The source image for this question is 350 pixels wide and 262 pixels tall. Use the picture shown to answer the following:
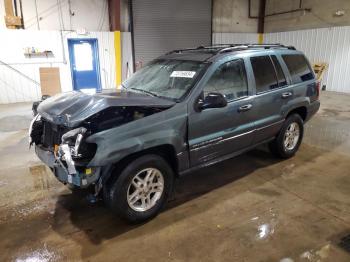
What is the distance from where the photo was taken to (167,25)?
12.6 metres

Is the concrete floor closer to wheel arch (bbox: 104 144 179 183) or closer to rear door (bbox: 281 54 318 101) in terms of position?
wheel arch (bbox: 104 144 179 183)

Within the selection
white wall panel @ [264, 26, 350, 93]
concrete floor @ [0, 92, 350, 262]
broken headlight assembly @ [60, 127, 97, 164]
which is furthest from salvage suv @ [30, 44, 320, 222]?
white wall panel @ [264, 26, 350, 93]

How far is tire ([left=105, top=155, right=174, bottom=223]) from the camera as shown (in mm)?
2621

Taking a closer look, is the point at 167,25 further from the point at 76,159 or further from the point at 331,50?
the point at 76,159

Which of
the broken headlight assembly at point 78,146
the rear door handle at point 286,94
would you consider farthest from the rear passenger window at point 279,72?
the broken headlight assembly at point 78,146

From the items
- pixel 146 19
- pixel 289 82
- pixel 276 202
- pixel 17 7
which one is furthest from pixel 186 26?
pixel 276 202

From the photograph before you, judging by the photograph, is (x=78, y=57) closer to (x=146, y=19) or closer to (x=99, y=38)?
(x=99, y=38)

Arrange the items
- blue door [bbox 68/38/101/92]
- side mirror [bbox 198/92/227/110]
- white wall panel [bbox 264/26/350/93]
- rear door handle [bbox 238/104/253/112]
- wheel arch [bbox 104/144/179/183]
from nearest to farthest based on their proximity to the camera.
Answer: wheel arch [bbox 104/144/179/183], side mirror [bbox 198/92/227/110], rear door handle [bbox 238/104/253/112], blue door [bbox 68/38/101/92], white wall panel [bbox 264/26/350/93]

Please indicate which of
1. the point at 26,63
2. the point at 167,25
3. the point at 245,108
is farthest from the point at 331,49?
the point at 26,63

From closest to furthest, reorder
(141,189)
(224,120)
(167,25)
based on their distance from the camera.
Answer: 1. (141,189)
2. (224,120)
3. (167,25)

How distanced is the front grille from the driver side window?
1.55 m

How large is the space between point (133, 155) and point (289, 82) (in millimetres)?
2660

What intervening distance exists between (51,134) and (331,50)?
489 inches

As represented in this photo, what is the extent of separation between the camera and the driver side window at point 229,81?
3.22 m
